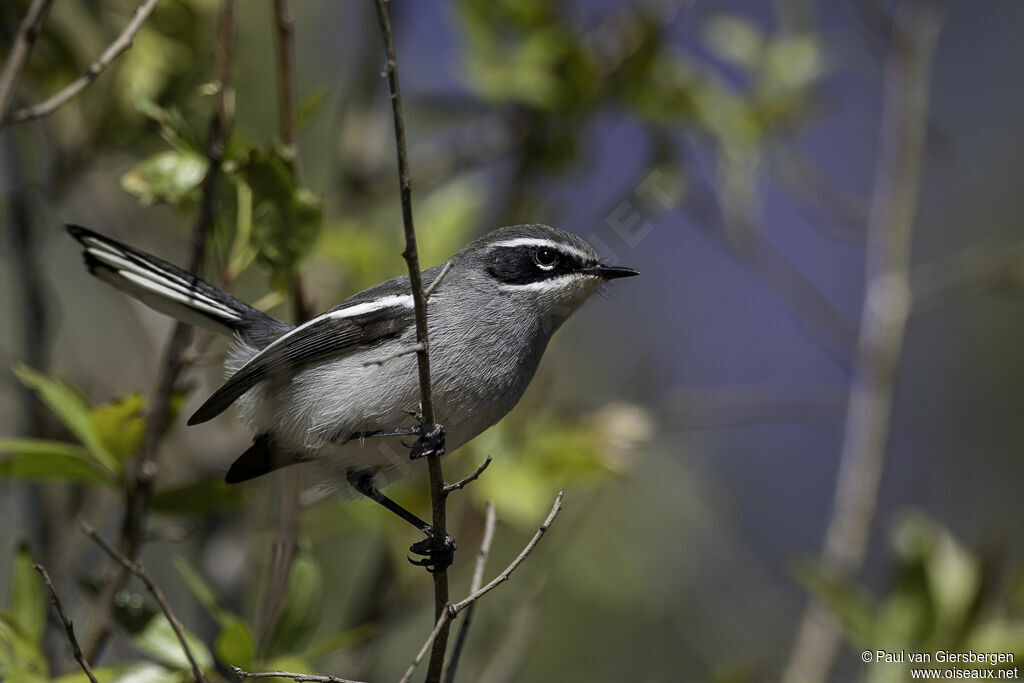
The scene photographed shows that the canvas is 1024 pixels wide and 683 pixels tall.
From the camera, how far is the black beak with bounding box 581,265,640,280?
2.47 m

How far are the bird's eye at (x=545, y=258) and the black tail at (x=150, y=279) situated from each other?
804 millimetres

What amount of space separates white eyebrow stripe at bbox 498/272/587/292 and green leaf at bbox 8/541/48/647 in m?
1.26

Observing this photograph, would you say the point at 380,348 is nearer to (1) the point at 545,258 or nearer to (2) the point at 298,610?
(1) the point at 545,258

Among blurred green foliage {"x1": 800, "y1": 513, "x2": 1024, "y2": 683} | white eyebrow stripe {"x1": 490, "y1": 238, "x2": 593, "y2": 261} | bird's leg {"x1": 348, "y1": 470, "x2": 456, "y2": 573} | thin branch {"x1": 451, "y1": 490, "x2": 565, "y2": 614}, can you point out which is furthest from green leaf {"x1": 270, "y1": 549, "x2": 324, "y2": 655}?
blurred green foliage {"x1": 800, "y1": 513, "x2": 1024, "y2": 683}

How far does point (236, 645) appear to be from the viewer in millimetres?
2096

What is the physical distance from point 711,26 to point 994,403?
4.02 meters

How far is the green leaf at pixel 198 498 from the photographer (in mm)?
2398

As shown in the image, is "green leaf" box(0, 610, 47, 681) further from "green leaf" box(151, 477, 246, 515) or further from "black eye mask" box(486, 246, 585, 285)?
"black eye mask" box(486, 246, 585, 285)

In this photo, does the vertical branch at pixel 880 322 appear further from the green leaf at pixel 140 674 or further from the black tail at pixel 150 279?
the black tail at pixel 150 279

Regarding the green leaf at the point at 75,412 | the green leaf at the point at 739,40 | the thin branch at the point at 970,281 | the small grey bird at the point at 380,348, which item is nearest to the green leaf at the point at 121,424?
the green leaf at the point at 75,412

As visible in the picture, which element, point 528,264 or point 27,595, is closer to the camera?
point 27,595

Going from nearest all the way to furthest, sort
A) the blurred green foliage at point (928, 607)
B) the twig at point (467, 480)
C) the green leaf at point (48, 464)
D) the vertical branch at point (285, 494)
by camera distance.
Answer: the twig at point (467, 480)
the green leaf at point (48, 464)
the vertical branch at point (285, 494)
the blurred green foliage at point (928, 607)

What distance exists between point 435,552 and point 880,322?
6.42 ft

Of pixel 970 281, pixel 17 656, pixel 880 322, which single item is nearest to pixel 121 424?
pixel 17 656
